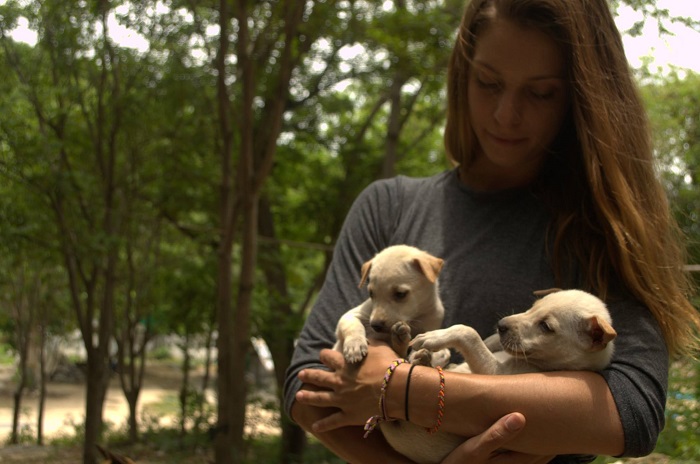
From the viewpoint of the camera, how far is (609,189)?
213 cm

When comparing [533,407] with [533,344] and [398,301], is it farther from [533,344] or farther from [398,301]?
[398,301]

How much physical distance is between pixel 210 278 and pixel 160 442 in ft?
7.47

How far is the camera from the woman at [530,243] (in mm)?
1831

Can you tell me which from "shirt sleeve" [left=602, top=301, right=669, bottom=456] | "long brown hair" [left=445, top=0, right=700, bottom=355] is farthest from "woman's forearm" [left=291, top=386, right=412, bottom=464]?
"long brown hair" [left=445, top=0, right=700, bottom=355]

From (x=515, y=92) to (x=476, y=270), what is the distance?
0.57 m

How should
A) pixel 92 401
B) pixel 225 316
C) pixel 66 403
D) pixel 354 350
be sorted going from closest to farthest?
Result: pixel 354 350 < pixel 225 316 < pixel 92 401 < pixel 66 403

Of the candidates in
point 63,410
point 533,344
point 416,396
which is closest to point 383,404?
point 416,396

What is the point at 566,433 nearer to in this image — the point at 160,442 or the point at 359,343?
the point at 359,343

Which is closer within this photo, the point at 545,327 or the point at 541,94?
the point at 545,327

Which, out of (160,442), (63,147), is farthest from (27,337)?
(63,147)

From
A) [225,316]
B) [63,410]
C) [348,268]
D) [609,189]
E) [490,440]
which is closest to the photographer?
[490,440]

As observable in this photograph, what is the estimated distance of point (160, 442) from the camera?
31.0 ft

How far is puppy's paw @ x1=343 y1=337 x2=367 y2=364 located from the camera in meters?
1.99

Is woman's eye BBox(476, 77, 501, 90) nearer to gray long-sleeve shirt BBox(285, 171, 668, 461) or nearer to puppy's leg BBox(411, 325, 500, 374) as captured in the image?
gray long-sleeve shirt BBox(285, 171, 668, 461)
